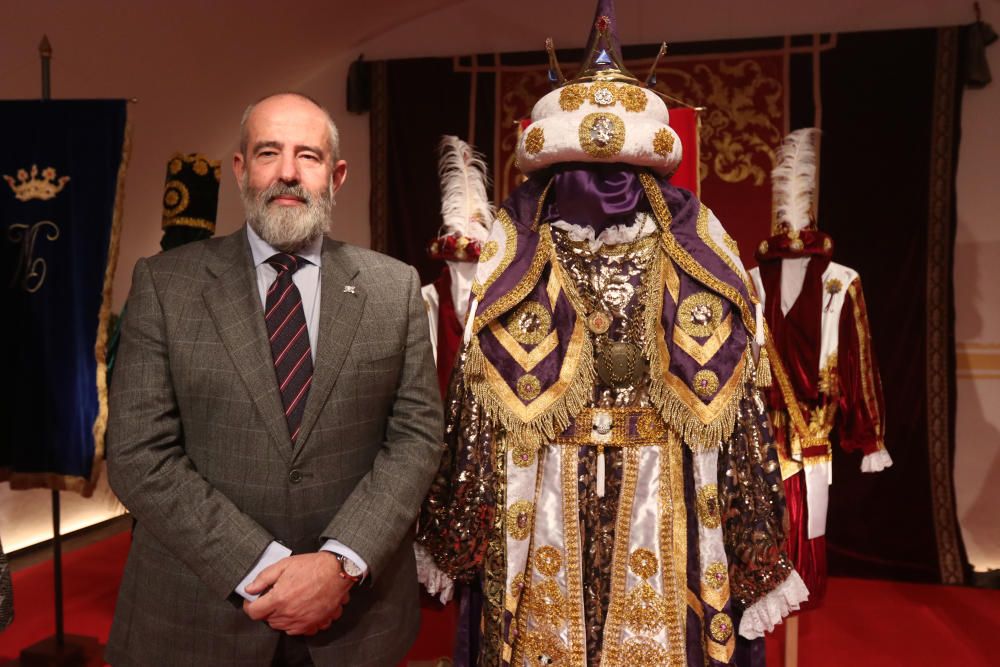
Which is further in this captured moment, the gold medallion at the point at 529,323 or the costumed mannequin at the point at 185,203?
the costumed mannequin at the point at 185,203

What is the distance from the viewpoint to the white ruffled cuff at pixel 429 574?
6.06ft

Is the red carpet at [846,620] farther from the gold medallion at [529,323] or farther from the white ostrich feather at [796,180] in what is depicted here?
the white ostrich feather at [796,180]

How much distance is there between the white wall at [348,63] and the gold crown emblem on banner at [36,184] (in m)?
0.85

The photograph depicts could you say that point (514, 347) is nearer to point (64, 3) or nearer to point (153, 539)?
point (153, 539)

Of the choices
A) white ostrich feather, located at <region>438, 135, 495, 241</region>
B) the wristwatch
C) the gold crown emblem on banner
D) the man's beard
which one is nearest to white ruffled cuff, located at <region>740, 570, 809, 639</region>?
the wristwatch

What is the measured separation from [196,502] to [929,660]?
10.3ft

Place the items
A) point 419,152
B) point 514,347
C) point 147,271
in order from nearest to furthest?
point 147,271 < point 514,347 < point 419,152

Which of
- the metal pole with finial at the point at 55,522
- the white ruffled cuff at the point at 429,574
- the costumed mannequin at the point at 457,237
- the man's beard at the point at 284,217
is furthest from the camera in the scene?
the costumed mannequin at the point at 457,237

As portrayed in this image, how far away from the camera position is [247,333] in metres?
1.36

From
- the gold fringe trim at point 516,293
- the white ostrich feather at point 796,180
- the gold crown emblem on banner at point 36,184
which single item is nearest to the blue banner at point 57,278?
the gold crown emblem on banner at point 36,184

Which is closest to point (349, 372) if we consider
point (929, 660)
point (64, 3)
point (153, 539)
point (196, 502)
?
point (196, 502)

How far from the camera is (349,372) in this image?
4.60 ft

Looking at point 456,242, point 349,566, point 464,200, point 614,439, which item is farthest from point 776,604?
point 464,200

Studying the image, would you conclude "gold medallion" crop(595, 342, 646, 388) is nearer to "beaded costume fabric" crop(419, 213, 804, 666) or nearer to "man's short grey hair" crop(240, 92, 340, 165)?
"beaded costume fabric" crop(419, 213, 804, 666)
